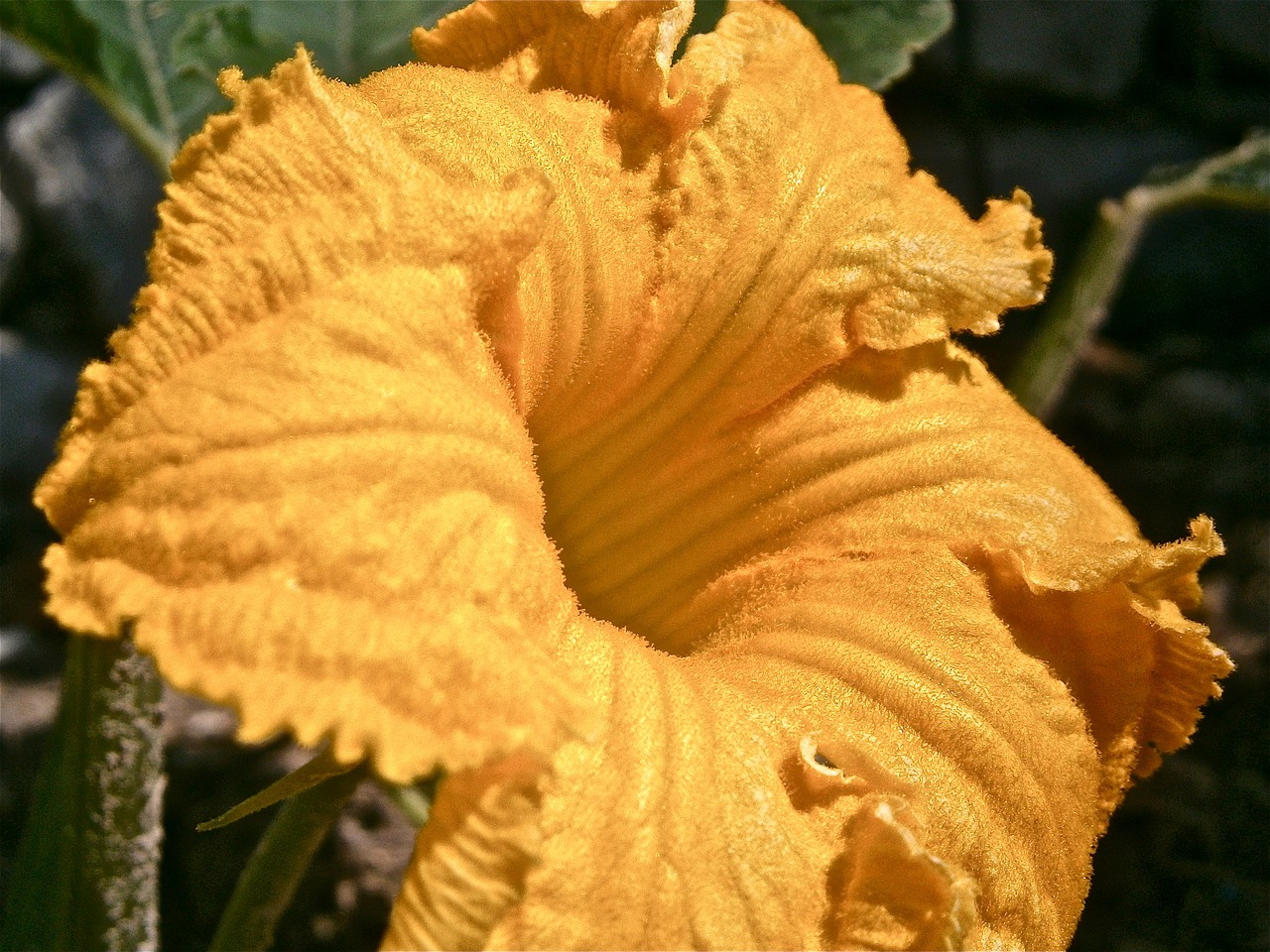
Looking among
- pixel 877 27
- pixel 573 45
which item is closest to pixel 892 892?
pixel 573 45

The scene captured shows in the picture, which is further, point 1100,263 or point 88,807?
point 1100,263

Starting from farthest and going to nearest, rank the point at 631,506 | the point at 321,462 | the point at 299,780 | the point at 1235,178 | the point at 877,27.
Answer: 1. the point at 1235,178
2. the point at 877,27
3. the point at 631,506
4. the point at 299,780
5. the point at 321,462

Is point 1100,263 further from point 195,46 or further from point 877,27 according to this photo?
point 195,46

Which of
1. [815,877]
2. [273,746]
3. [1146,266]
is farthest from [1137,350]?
[815,877]

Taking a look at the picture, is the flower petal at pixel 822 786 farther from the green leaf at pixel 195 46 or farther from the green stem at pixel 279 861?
the green leaf at pixel 195 46

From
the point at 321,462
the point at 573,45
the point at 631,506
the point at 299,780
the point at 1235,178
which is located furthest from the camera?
the point at 1235,178

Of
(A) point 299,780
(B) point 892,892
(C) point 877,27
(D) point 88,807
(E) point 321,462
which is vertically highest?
(E) point 321,462

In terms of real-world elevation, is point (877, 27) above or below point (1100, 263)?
above
